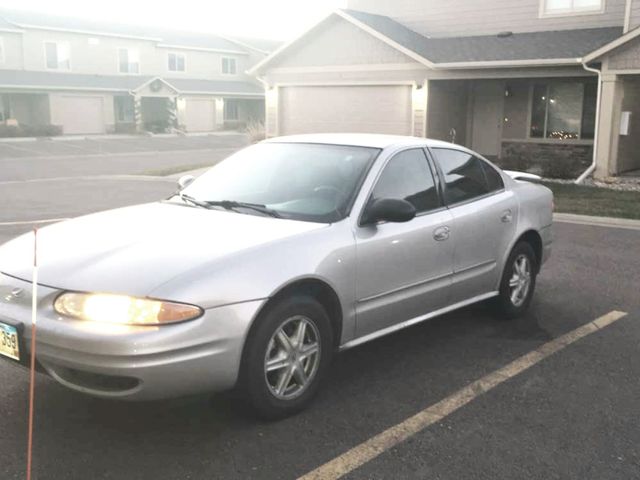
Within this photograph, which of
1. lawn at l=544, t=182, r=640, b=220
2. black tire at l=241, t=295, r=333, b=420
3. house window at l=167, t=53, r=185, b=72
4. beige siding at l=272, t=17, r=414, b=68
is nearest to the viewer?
black tire at l=241, t=295, r=333, b=420

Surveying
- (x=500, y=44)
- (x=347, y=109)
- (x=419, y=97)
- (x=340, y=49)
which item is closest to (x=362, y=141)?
(x=419, y=97)

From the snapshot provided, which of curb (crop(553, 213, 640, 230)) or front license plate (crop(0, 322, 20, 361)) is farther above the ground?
front license plate (crop(0, 322, 20, 361))

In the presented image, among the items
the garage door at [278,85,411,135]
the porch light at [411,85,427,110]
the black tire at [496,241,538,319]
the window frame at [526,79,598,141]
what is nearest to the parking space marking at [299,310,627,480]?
the black tire at [496,241,538,319]

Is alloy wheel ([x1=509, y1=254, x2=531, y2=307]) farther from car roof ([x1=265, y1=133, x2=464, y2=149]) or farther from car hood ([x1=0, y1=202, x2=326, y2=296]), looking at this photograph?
car hood ([x1=0, y1=202, x2=326, y2=296])

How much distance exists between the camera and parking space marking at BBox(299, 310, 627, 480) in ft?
11.3

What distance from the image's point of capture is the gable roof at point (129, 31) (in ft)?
132

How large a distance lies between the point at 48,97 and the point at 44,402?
129ft

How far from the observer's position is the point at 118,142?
1462 inches

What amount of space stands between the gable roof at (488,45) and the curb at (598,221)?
5630 millimetres

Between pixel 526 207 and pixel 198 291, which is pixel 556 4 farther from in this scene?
pixel 198 291

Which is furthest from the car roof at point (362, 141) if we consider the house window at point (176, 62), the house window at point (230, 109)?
the house window at point (230, 109)

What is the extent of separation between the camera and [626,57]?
49.6 ft

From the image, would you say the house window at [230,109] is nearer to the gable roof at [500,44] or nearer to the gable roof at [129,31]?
the gable roof at [129,31]

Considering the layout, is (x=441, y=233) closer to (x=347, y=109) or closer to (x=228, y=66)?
(x=347, y=109)
